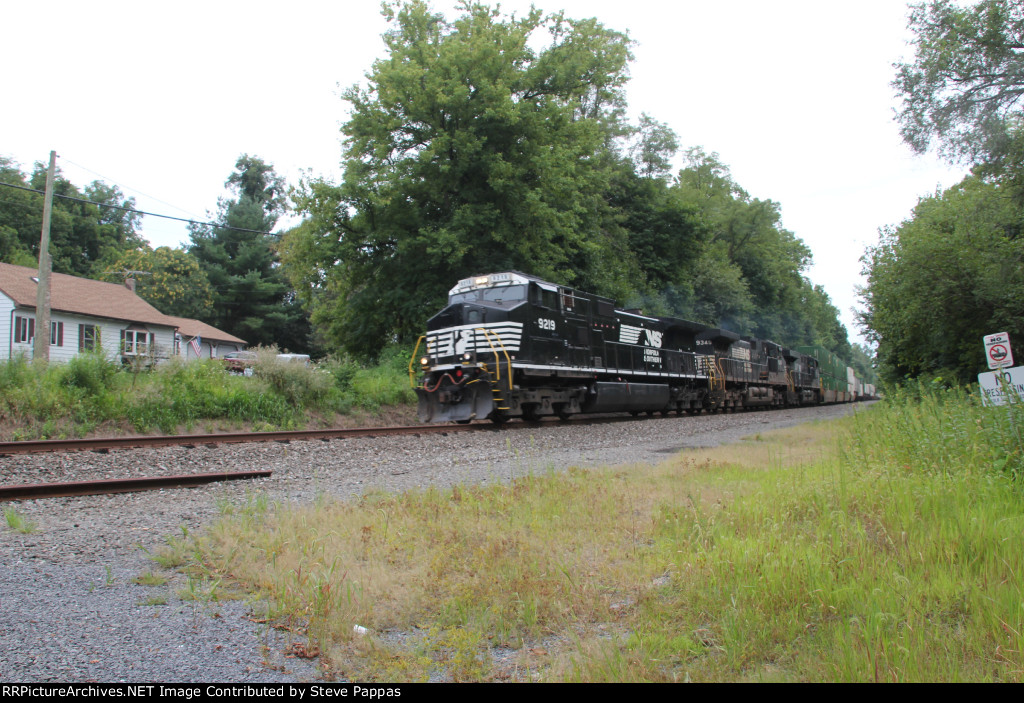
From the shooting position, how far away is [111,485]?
6.62 m

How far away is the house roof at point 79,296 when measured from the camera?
101 ft

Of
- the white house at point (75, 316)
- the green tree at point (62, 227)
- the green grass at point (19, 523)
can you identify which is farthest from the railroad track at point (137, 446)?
the green tree at point (62, 227)

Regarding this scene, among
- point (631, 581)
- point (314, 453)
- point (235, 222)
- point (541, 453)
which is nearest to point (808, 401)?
point (541, 453)

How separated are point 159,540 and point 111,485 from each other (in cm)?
242

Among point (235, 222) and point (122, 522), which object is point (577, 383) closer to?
point (122, 522)

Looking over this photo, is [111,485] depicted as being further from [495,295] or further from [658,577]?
[495,295]

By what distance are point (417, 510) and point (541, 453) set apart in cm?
490

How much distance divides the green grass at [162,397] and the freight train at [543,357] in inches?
106

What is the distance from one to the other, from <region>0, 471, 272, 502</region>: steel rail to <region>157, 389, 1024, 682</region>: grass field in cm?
176

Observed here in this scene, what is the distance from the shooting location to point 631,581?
150 inches

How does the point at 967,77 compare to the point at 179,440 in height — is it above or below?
above

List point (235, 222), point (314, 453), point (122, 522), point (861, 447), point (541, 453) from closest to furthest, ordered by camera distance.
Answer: point (122, 522) < point (861, 447) < point (314, 453) < point (541, 453) < point (235, 222)

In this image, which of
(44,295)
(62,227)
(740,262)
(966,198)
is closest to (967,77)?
(966,198)

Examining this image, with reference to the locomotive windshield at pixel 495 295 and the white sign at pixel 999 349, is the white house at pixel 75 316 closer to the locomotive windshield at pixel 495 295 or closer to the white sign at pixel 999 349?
the locomotive windshield at pixel 495 295
